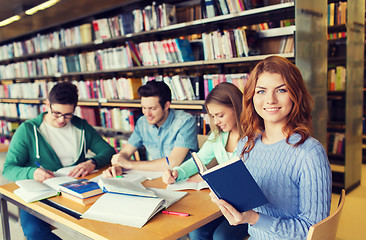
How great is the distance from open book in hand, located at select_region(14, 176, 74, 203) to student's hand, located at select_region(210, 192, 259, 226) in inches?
36.0

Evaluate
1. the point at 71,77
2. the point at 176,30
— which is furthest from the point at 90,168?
the point at 71,77

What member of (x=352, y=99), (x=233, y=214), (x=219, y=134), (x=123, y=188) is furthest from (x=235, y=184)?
(x=352, y=99)

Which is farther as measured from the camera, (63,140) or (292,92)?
(63,140)

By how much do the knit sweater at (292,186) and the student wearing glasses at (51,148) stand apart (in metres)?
1.17

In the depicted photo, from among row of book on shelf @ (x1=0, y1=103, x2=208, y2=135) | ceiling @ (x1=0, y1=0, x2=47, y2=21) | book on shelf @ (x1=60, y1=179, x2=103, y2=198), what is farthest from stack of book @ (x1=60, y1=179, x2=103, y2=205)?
ceiling @ (x1=0, y1=0, x2=47, y2=21)

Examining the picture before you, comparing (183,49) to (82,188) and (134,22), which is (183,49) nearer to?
(134,22)

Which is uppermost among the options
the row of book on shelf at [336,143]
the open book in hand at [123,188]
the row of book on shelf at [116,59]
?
the row of book on shelf at [116,59]

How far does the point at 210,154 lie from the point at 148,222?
0.76 m

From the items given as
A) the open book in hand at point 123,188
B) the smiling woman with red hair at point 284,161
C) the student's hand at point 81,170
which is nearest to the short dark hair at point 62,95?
the student's hand at point 81,170

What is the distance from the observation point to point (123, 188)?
1.48 metres

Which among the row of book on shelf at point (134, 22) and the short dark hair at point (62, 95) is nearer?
the short dark hair at point (62, 95)

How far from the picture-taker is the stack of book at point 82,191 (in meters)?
1.49

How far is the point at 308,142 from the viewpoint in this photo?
113cm

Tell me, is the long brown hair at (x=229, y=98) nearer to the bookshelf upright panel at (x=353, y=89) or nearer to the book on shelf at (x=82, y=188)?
the book on shelf at (x=82, y=188)
